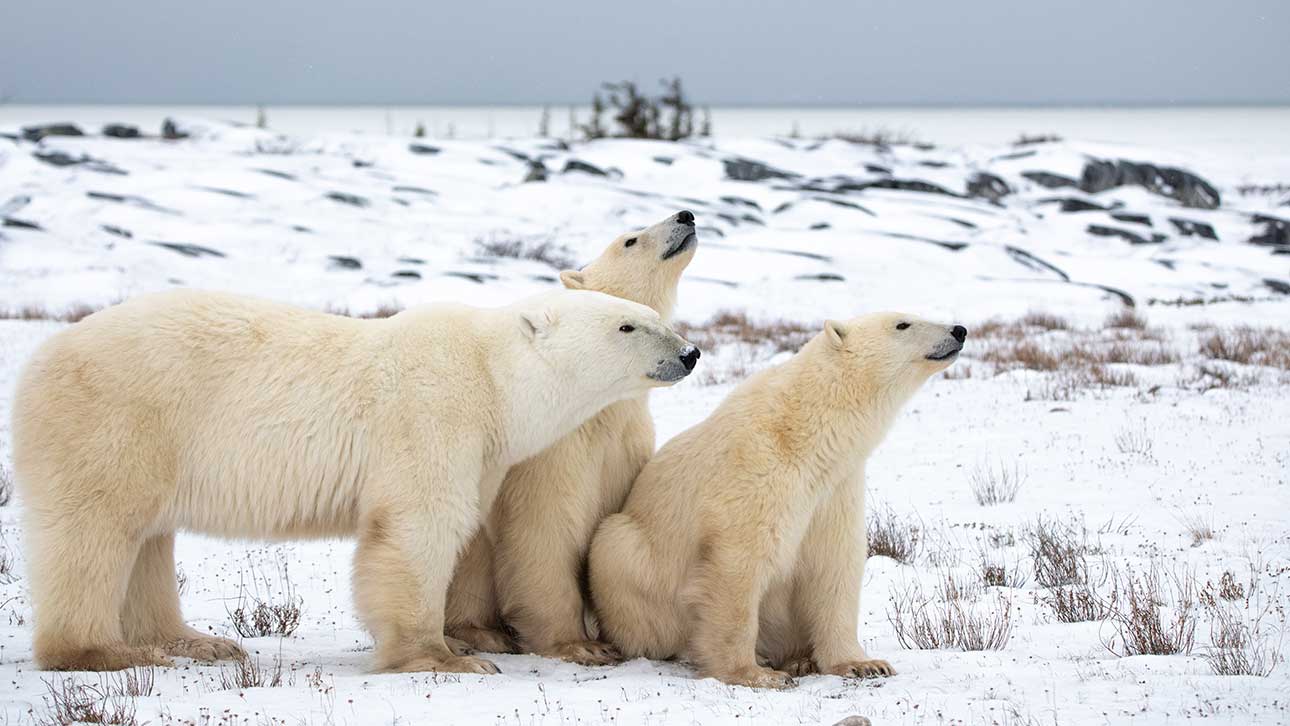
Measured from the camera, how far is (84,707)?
137 inches

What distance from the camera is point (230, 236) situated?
2164 cm

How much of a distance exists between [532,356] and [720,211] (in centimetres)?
2197

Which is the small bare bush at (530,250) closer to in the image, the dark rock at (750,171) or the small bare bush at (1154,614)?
the dark rock at (750,171)

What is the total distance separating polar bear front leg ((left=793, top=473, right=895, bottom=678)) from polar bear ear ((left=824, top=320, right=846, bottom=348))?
0.52 m

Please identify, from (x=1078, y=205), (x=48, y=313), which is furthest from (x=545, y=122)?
(x=48, y=313)

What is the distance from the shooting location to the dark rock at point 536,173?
91.8ft

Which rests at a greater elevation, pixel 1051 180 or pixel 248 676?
pixel 248 676

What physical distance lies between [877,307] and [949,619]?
14452 mm

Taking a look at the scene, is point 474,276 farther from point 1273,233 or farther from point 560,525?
point 1273,233

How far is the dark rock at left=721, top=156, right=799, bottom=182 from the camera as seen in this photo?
29766mm

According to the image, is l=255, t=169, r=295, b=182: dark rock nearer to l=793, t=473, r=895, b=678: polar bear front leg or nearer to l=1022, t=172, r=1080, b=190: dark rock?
l=1022, t=172, r=1080, b=190: dark rock

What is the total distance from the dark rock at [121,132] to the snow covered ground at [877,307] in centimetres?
217

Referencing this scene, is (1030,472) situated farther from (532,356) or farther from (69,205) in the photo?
(69,205)

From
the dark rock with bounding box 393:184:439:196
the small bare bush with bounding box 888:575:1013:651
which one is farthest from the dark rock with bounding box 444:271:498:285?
the small bare bush with bounding box 888:575:1013:651
